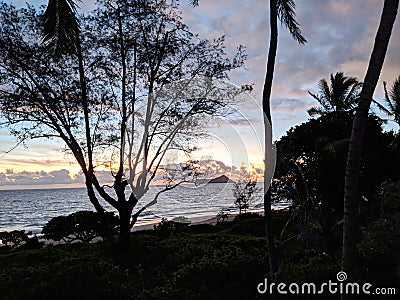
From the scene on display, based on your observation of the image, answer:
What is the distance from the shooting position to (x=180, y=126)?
1218cm

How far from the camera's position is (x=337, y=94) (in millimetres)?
24875

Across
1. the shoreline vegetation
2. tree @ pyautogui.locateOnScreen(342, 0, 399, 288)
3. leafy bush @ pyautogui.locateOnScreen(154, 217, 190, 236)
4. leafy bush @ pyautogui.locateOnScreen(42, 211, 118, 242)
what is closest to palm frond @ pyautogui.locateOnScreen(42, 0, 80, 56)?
the shoreline vegetation

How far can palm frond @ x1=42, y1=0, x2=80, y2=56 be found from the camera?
21.8ft

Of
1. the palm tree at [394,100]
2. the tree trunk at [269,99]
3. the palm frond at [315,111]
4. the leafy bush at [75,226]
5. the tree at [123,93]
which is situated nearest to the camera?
the tree trunk at [269,99]

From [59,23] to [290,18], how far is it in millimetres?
3603

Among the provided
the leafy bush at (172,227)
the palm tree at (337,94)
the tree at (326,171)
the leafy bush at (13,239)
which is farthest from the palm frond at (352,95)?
the leafy bush at (13,239)

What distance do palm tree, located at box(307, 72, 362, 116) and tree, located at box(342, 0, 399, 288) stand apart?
20.1 metres

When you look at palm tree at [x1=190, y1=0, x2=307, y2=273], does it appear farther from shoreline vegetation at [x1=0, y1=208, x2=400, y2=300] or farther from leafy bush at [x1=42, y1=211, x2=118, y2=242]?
leafy bush at [x1=42, y1=211, x2=118, y2=242]

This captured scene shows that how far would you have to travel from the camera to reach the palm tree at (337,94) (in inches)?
955

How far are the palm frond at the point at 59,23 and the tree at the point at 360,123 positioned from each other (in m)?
4.61

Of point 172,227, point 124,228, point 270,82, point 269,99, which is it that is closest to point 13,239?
point 172,227

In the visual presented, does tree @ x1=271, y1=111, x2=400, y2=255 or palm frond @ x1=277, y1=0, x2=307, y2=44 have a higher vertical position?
palm frond @ x1=277, y1=0, x2=307, y2=44

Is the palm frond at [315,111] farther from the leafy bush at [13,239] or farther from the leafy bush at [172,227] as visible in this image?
the leafy bush at [13,239]

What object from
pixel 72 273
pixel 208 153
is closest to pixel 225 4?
pixel 208 153
